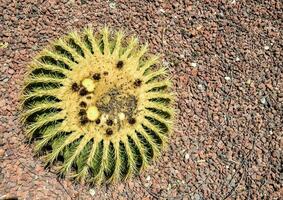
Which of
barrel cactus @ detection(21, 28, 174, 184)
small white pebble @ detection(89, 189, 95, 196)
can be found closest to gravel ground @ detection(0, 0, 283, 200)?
small white pebble @ detection(89, 189, 95, 196)

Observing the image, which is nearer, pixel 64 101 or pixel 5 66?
pixel 64 101

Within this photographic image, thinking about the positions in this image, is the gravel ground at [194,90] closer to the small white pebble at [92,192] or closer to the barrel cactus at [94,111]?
the small white pebble at [92,192]

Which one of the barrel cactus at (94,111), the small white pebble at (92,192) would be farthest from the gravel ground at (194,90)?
the barrel cactus at (94,111)

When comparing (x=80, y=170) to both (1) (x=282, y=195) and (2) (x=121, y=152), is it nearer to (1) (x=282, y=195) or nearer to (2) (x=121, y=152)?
(2) (x=121, y=152)

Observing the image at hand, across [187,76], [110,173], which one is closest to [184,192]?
[110,173]

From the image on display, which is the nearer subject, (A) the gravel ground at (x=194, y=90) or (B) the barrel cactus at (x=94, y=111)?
(B) the barrel cactus at (x=94, y=111)

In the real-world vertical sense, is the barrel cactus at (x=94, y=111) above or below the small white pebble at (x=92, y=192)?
above
